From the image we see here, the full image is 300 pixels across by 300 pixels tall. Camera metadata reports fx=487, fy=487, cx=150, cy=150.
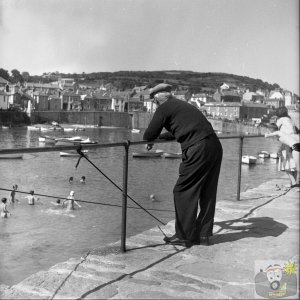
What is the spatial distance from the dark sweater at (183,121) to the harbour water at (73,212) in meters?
1.82

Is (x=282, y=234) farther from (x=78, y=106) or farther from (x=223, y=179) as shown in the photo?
(x=78, y=106)

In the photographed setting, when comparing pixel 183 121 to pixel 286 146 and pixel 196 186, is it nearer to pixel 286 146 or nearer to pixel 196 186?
pixel 196 186

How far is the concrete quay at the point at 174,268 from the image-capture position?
3244 millimetres

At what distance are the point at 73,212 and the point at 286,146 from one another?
1497 centimetres

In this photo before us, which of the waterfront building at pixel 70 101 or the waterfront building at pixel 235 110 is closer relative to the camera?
the waterfront building at pixel 235 110

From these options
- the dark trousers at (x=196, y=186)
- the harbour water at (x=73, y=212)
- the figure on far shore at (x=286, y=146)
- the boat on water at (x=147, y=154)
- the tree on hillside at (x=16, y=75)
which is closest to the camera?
the dark trousers at (x=196, y=186)

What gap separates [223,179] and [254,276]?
3136 cm

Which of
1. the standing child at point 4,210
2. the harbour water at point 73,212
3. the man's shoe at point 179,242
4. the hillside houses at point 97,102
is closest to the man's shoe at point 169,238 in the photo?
the man's shoe at point 179,242

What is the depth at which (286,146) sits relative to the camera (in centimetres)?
780

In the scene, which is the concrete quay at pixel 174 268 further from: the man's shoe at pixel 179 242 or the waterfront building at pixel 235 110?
the waterfront building at pixel 235 110

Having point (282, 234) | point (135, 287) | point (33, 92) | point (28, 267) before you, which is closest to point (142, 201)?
point (28, 267)

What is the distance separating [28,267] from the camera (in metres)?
12.4

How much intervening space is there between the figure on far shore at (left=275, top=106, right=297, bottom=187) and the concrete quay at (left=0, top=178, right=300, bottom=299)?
1.91 metres

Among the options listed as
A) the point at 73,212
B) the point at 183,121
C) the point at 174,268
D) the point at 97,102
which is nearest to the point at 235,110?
the point at 97,102
